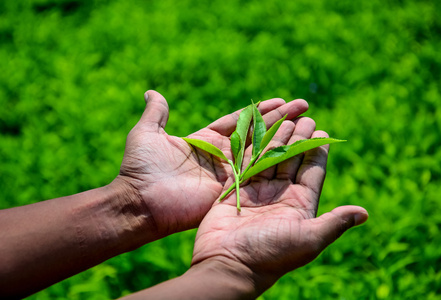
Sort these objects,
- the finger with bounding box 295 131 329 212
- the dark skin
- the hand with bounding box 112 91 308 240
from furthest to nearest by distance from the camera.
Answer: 1. the hand with bounding box 112 91 308 240
2. the finger with bounding box 295 131 329 212
3. the dark skin

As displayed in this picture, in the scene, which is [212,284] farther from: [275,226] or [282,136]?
[282,136]

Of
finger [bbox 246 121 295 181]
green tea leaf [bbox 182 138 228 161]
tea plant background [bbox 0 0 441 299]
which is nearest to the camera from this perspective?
green tea leaf [bbox 182 138 228 161]

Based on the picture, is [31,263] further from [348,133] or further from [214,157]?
[348,133]

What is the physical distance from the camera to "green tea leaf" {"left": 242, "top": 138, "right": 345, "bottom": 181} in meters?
1.79

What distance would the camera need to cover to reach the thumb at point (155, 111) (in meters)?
2.13

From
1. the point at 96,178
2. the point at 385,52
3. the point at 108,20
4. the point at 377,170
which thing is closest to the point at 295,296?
the point at 377,170

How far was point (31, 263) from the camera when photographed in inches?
63.5

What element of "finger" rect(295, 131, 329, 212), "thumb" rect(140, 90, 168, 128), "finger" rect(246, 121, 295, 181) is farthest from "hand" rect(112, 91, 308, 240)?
"finger" rect(295, 131, 329, 212)

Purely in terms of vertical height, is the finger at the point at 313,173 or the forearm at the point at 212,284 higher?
the finger at the point at 313,173

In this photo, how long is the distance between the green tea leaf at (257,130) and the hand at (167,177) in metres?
0.17

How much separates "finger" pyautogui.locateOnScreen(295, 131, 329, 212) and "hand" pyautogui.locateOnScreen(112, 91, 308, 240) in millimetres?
392

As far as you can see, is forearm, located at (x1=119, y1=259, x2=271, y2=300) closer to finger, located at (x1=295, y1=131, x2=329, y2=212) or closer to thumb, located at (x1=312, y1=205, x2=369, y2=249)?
thumb, located at (x1=312, y1=205, x2=369, y2=249)

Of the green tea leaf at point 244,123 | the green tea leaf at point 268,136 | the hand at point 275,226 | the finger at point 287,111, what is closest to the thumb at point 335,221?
the hand at point 275,226

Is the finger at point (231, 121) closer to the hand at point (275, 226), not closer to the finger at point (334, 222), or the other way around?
the hand at point (275, 226)
